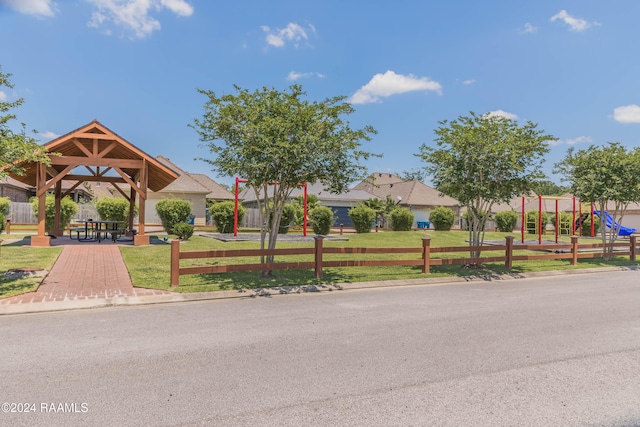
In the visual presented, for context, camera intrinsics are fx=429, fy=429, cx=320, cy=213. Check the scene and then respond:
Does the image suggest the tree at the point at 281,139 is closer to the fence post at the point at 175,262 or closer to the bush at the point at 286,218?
the fence post at the point at 175,262

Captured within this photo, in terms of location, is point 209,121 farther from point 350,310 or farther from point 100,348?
point 100,348

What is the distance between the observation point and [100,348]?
5199mm

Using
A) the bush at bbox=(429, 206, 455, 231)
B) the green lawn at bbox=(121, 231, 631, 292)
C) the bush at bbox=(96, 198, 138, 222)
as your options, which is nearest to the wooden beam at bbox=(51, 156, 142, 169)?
the green lawn at bbox=(121, 231, 631, 292)

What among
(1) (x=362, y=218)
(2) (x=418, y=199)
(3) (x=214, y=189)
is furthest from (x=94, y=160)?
(2) (x=418, y=199)

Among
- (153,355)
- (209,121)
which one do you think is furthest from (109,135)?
(153,355)

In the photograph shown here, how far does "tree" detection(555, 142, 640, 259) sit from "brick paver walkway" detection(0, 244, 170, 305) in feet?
51.8

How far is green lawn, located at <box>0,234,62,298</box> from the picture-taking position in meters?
8.37

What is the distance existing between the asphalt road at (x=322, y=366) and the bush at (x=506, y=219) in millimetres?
28776

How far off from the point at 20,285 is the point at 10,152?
106 inches

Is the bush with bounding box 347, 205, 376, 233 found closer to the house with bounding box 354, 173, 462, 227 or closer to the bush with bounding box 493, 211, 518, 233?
the bush with bounding box 493, 211, 518, 233

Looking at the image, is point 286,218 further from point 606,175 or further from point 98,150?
point 606,175

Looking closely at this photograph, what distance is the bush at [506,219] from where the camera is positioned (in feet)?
115

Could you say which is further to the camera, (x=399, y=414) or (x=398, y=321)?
(x=398, y=321)

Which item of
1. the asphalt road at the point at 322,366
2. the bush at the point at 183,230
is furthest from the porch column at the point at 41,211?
the asphalt road at the point at 322,366
